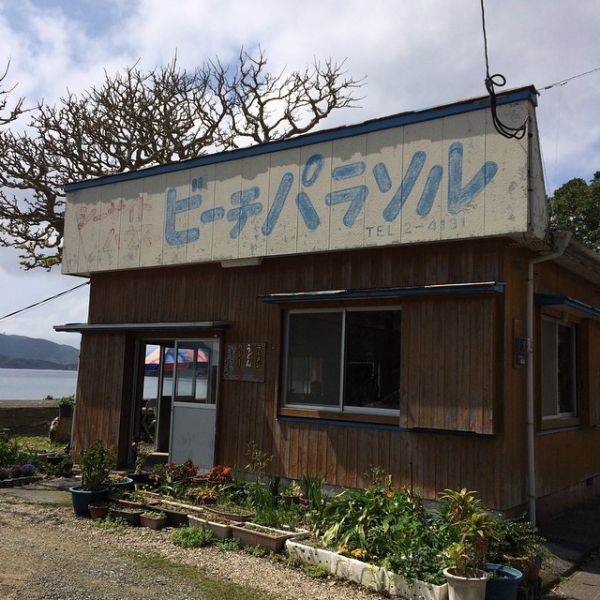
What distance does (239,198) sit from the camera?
10.0m

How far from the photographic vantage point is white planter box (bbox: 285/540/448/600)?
5637mm

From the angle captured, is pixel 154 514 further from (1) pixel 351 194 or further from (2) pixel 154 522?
(1) pixel 351 194

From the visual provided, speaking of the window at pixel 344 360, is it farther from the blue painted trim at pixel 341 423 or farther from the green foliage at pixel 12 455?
the green foliage at pixel 12 455

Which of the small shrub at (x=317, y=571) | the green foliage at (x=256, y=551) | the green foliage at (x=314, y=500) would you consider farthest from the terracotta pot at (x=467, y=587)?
the green foliage at (x=256, y=551)

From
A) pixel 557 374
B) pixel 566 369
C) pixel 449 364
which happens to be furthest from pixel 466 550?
pixel 566 369

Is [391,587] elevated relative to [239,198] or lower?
lower

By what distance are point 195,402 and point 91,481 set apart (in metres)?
2.39

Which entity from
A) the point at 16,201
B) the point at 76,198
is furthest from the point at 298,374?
the point at 16,201

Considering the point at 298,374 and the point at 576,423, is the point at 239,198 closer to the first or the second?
the point at 298,374

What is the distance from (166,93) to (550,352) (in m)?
16.4

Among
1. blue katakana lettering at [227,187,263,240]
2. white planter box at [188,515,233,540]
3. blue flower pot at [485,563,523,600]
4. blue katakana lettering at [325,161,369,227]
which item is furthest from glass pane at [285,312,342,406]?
blue flower pot at [485,563,523,600]

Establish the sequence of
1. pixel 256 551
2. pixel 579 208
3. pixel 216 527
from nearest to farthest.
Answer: pixel 256 551
pixel 216 527
pixel 579 208

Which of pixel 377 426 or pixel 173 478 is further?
pixel 173 478

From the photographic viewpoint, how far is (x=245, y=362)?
990cm
